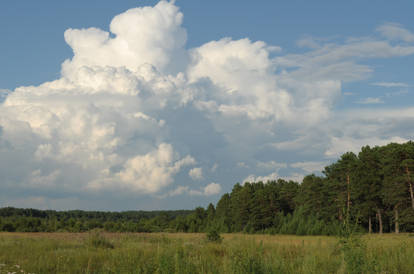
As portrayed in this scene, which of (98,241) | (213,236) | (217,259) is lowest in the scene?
(98,241)

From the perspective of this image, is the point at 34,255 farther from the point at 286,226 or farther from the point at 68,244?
the point at 286,226

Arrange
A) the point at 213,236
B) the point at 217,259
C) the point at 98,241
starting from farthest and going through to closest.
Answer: the point at 213,236 < the point at 98,241 < the point at 217,259

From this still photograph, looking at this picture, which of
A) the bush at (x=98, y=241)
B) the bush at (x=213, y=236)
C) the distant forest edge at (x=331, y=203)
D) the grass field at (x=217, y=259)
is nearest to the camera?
the grass field at (x=217, y=259)

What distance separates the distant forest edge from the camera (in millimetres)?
47188

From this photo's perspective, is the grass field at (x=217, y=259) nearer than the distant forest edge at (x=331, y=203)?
Yes

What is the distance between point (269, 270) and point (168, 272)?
2513 millimetres

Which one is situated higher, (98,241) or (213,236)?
(213,236)

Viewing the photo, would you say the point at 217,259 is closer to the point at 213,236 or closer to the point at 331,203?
the point at 213,236

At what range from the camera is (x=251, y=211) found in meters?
79.0

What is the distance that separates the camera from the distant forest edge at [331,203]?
47.2m

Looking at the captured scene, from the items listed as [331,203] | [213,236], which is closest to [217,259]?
[213,236]

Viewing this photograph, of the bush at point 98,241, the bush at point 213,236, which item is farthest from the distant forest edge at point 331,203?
the bush at point 98,241

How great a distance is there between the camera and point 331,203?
62219 mm

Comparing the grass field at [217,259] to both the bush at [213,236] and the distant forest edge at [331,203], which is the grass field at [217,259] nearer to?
the bush at [213,236]
